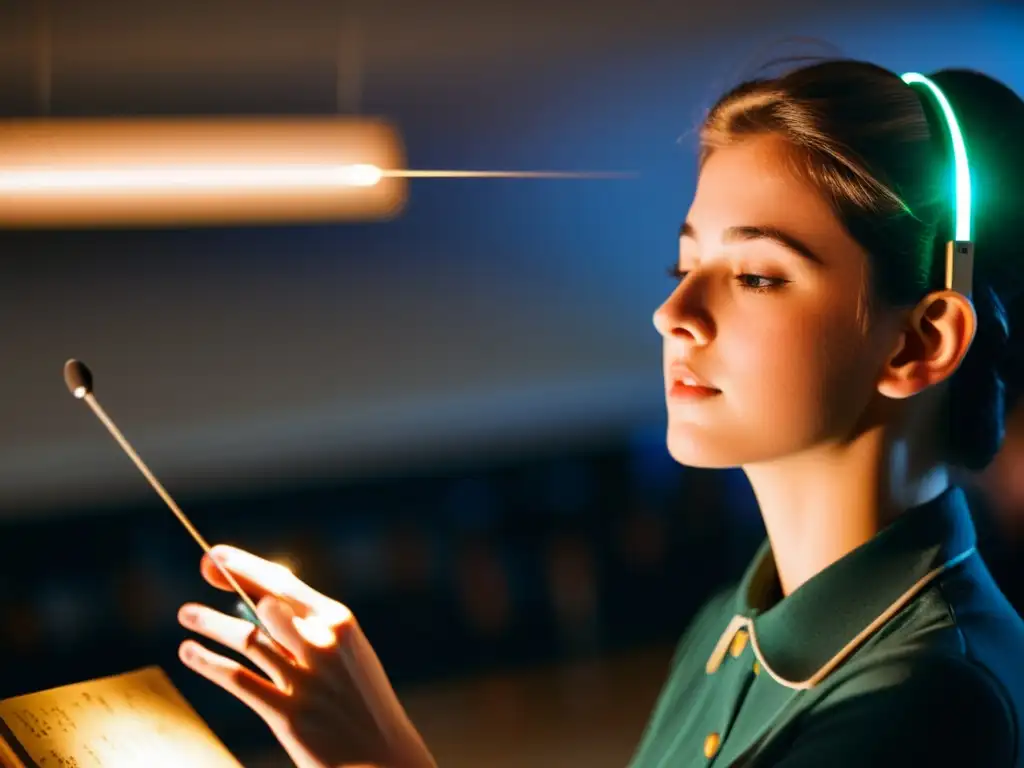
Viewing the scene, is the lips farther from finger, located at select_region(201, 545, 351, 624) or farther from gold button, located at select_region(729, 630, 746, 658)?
finger, located at select_region(201, 545, 351, 624)

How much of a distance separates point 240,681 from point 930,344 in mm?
652

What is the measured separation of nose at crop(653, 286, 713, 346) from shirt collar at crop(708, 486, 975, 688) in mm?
238

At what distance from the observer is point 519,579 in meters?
2.65

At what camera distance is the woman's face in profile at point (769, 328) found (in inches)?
39.4

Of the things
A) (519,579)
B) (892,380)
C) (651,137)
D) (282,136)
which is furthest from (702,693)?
(519,579)

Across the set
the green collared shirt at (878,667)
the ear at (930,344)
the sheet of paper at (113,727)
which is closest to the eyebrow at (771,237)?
the ear at (930,344)

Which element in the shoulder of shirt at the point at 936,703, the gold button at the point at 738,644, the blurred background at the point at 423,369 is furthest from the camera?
the blurred background at the point at 423,369

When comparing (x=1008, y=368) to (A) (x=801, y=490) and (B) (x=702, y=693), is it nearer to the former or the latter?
(A) (x=801, y=490)

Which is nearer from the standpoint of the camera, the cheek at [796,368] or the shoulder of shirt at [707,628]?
the cheek at [796,368]

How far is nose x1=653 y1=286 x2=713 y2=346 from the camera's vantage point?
1.02m

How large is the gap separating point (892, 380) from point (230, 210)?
1.37 metres

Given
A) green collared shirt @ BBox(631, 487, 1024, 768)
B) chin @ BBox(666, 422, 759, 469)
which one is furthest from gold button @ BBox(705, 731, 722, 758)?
chin @ BBox(666, 422, 759, 469)

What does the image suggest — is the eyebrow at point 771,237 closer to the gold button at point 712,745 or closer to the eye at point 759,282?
the eye at point 759,282

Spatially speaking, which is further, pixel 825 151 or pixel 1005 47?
pixel 1005 47
